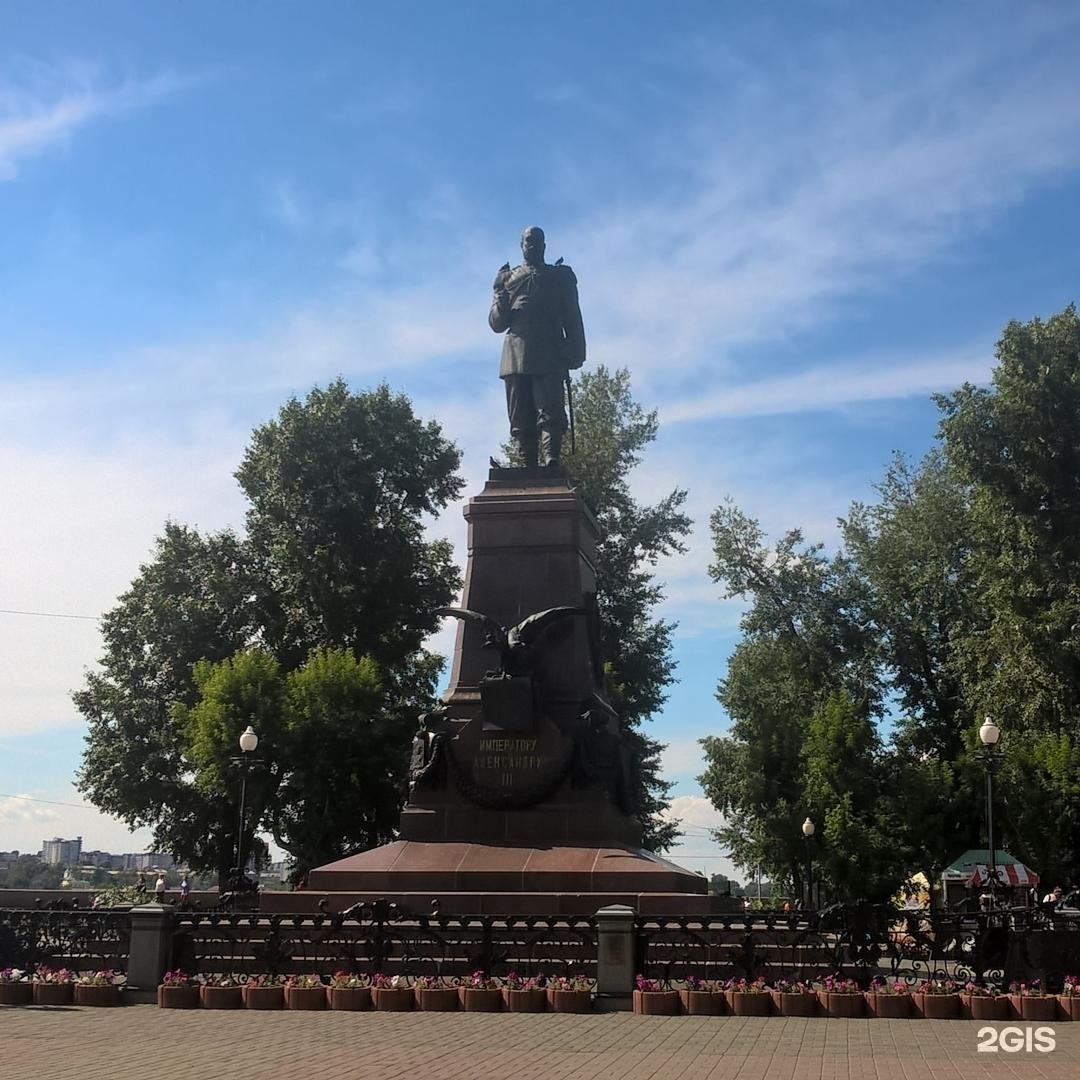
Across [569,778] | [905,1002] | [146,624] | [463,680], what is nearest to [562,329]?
[463,680]

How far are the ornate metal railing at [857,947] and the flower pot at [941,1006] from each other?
0.68 m

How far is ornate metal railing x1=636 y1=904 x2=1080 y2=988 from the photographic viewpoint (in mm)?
13430

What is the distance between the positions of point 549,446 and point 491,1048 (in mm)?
11334

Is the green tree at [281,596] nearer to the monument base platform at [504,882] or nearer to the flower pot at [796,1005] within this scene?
the monument base platform at [504,882]

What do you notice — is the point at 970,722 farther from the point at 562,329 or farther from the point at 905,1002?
the point at 905,1002

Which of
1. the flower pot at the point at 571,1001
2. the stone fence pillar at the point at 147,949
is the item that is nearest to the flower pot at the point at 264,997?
the stone fence pillar at the point at 147,949

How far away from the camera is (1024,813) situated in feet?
115

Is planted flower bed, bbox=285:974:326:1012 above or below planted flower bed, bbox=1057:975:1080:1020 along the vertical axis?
above

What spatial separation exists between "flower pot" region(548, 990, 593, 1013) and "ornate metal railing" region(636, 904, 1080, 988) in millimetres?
658

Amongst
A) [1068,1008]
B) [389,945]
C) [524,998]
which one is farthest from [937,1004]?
[389,945]

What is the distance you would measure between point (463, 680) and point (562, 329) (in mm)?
5626

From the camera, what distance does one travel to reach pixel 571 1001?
13.0 m

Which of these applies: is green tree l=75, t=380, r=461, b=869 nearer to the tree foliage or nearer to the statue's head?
the tree foliage

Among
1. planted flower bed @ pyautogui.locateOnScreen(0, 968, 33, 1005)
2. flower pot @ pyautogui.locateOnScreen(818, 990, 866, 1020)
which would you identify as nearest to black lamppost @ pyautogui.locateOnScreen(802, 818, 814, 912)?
flower pot @ pyautogui.locateOnScreen(818, 990, 866, 1020)
